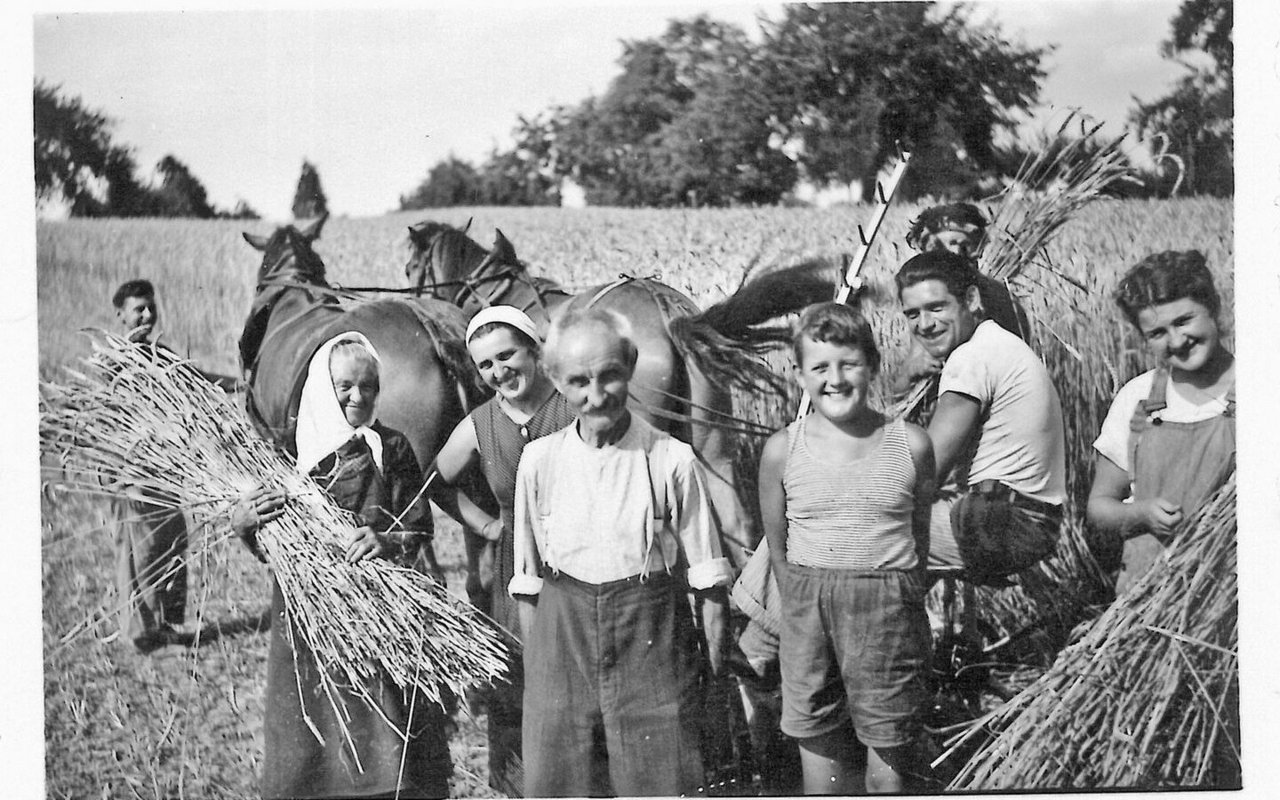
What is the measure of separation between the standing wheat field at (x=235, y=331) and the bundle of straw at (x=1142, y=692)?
43cm

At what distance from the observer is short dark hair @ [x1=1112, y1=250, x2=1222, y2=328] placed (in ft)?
15.0

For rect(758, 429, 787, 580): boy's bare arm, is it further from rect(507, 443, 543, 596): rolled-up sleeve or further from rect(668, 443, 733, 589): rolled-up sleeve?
rect(507, 443, 543, 596): rolled-up sleeve

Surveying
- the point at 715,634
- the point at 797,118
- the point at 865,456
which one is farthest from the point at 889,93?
the point at 715,634

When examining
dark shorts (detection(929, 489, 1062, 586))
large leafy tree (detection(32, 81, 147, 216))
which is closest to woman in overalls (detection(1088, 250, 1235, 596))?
dark shorts (detection(929, 489, 1062, 586))

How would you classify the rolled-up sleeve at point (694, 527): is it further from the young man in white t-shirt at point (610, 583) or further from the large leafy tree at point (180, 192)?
the large leafy tree at point (180, 192)

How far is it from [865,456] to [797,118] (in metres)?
1.29

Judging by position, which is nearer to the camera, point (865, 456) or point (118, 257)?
point (865, 456)

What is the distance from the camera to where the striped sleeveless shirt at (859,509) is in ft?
14.2

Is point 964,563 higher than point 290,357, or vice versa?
point 290,357

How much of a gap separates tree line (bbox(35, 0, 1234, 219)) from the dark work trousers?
1477 mm

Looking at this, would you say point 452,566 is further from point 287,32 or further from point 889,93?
point 889,93

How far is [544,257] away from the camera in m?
4.61

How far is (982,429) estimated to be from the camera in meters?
4.45

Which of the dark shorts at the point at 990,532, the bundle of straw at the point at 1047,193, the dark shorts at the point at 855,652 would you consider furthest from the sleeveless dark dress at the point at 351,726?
the bundle of straw at the point at 1047,193
